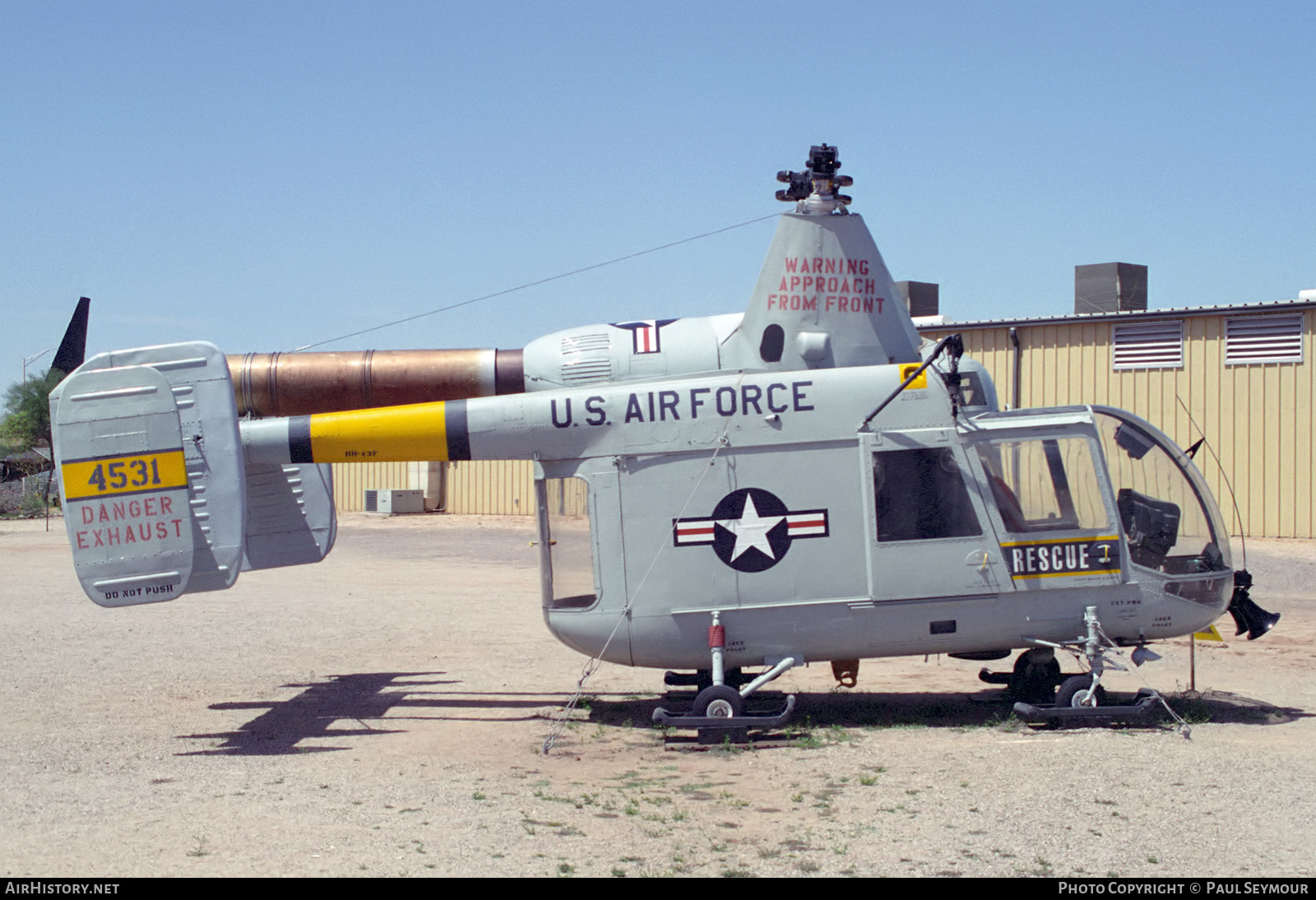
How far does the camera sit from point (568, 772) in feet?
26.6

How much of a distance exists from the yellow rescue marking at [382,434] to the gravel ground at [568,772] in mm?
2283

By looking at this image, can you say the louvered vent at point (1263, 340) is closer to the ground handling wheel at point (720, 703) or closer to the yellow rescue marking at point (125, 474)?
the ground handling wheel at point (720, 703)

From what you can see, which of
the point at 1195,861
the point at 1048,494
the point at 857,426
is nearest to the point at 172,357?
the point at 857,426

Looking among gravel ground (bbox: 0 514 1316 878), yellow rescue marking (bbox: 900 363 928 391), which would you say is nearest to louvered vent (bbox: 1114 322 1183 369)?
gravel ground (bbox: 0 514 1316 878)

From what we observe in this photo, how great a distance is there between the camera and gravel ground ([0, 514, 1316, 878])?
237 inches

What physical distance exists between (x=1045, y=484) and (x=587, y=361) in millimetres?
3800

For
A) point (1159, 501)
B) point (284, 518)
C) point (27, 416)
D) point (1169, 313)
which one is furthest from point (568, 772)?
point (27, 416)

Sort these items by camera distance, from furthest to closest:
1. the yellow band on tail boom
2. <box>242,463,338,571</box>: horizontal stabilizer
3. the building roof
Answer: the building roof
<box>242,463,338,571</box>: horizontal stabilizer
the yellow band on tail boom

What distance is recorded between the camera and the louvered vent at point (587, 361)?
9617 mm

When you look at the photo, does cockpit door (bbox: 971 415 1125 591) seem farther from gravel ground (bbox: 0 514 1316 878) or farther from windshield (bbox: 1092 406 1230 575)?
gravel ground (bbox: 0 514 1316 878)

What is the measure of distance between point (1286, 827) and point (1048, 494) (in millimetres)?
3282

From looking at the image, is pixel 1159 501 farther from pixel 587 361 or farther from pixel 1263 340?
pixel 1263 340

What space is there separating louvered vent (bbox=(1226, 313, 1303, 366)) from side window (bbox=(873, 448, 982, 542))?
707 inches
